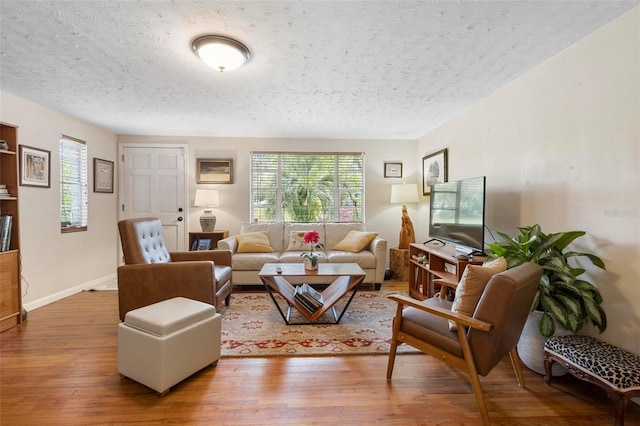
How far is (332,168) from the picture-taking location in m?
4.93

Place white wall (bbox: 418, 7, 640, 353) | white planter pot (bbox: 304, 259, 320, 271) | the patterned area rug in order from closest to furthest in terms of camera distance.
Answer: white wall (bbox: 418, 7, 640, 353)
the patterned area rug
white planter pot (bbox: 304, 259, 320, 271)

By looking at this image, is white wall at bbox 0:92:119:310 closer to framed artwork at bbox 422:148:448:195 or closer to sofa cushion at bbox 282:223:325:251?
sofa cushion at bbox 282:223:325:251

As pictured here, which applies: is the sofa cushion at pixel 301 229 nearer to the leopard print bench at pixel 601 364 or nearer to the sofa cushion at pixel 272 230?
the sofa cushion at pixel 272 230

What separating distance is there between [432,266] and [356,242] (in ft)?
4.02

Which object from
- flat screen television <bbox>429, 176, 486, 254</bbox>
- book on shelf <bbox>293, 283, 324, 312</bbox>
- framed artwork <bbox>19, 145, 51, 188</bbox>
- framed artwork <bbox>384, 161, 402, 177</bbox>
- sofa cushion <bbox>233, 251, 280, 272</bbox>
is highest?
framed artwork <bbox>384, 161, 402, 177</bbox>

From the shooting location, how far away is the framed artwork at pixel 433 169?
392 cm

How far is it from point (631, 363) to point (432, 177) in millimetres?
3068

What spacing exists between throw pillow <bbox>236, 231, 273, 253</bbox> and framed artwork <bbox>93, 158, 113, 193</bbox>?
7.00 ft

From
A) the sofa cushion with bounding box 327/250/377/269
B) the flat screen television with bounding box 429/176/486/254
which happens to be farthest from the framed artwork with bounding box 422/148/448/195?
the sofa cushion with bounding box 327/250/377/269

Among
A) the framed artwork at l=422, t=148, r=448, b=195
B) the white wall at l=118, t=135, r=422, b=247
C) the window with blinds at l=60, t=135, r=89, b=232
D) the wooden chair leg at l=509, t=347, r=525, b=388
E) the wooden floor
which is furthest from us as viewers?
the white wall at l=118, t=135, r=422, b=247

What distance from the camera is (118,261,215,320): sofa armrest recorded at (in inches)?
98.7

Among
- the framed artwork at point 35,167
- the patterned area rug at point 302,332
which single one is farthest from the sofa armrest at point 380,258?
the framed artwork at point 35,167

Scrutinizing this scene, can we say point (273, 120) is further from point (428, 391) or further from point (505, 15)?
point (428, 391)

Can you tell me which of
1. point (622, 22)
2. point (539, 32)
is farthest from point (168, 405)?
point (622, 22)
